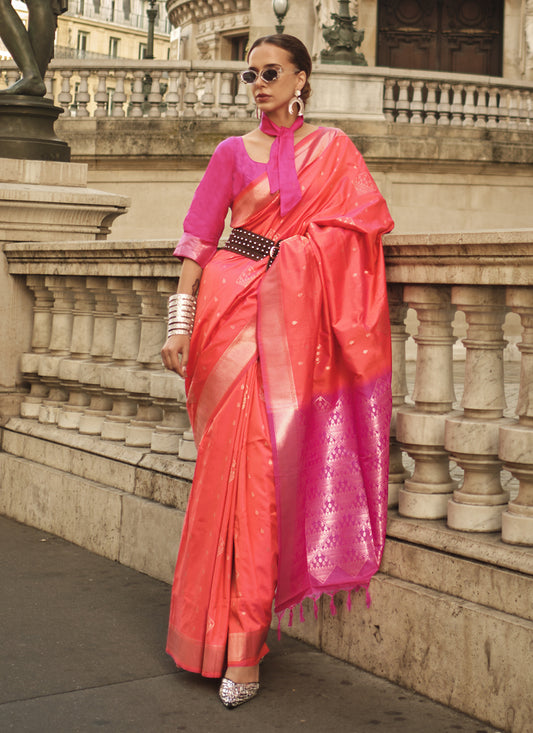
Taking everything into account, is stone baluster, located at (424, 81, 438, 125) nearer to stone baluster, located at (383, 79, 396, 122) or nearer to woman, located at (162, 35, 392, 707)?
stone baluster, located at (383, 79, 396, 122)

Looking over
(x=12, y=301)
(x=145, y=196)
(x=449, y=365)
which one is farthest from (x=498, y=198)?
(x=449, y=365)

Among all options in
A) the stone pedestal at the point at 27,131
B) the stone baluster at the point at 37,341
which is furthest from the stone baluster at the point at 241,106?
the stone baluster at the point at 37,341

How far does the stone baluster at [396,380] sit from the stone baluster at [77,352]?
8.00ft

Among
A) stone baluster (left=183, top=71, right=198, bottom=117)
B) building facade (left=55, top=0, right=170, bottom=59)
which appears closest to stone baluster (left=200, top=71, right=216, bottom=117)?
stone baluster (left=183, top=71, right=198, bottom=117)

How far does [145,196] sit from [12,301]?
11.9 m

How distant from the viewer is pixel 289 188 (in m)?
4.09

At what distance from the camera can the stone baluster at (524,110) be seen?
20.0m

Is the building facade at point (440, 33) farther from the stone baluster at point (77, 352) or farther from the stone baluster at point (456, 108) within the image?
the stone baluster at point (77, 352)

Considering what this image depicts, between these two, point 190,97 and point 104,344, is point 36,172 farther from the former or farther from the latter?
point 190,97

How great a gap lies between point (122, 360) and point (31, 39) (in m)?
2.65

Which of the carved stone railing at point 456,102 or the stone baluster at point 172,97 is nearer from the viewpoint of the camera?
the stone baluster at point 172,97

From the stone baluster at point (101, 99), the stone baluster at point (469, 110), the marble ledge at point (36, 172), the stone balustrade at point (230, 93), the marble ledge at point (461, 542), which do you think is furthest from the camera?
the stone baluster at point (469, 110)

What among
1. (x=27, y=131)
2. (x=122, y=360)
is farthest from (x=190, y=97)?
(x=122, y=360)

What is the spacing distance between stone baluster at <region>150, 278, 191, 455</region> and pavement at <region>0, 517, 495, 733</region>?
2.29ft
